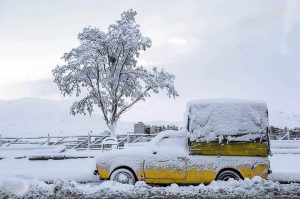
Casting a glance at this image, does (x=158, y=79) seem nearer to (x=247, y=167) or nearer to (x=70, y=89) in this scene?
(x=70, y=89)

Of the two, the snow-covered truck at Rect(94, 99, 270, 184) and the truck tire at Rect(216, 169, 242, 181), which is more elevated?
the snow-covered truck at Rect(94, 99, 270, 184)

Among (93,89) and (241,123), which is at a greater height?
(93,89)

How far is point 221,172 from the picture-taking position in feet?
39.5

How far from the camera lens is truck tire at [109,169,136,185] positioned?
12.1 m

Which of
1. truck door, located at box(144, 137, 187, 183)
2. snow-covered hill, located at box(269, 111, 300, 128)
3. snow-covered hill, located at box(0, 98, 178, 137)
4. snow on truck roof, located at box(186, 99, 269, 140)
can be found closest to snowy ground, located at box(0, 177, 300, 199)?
truck door, located at box(144, 137, 187, 183)

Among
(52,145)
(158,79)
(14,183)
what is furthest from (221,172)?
(158,79)

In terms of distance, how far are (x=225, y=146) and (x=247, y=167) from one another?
797 mm

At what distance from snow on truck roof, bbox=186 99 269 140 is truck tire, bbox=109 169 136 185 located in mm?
1948

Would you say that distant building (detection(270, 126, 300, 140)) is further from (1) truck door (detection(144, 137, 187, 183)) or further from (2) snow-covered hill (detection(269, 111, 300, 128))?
(2) snow-covered hill (detection(269, 111, 300, 128))

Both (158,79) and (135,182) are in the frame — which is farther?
(158,79)

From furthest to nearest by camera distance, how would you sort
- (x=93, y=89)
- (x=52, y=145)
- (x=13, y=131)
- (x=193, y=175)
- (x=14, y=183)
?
(x=13, y=131)
(x=93, y=89)
(x=52, y=145)
(x=193, y=175)
(x=14, y=183)

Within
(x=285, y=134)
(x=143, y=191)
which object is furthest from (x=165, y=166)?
(x=285, y=134)

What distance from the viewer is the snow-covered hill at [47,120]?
70.1 metres

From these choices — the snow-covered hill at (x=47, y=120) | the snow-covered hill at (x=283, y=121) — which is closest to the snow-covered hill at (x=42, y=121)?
the snow-covered hill at (x=47, y=120)
